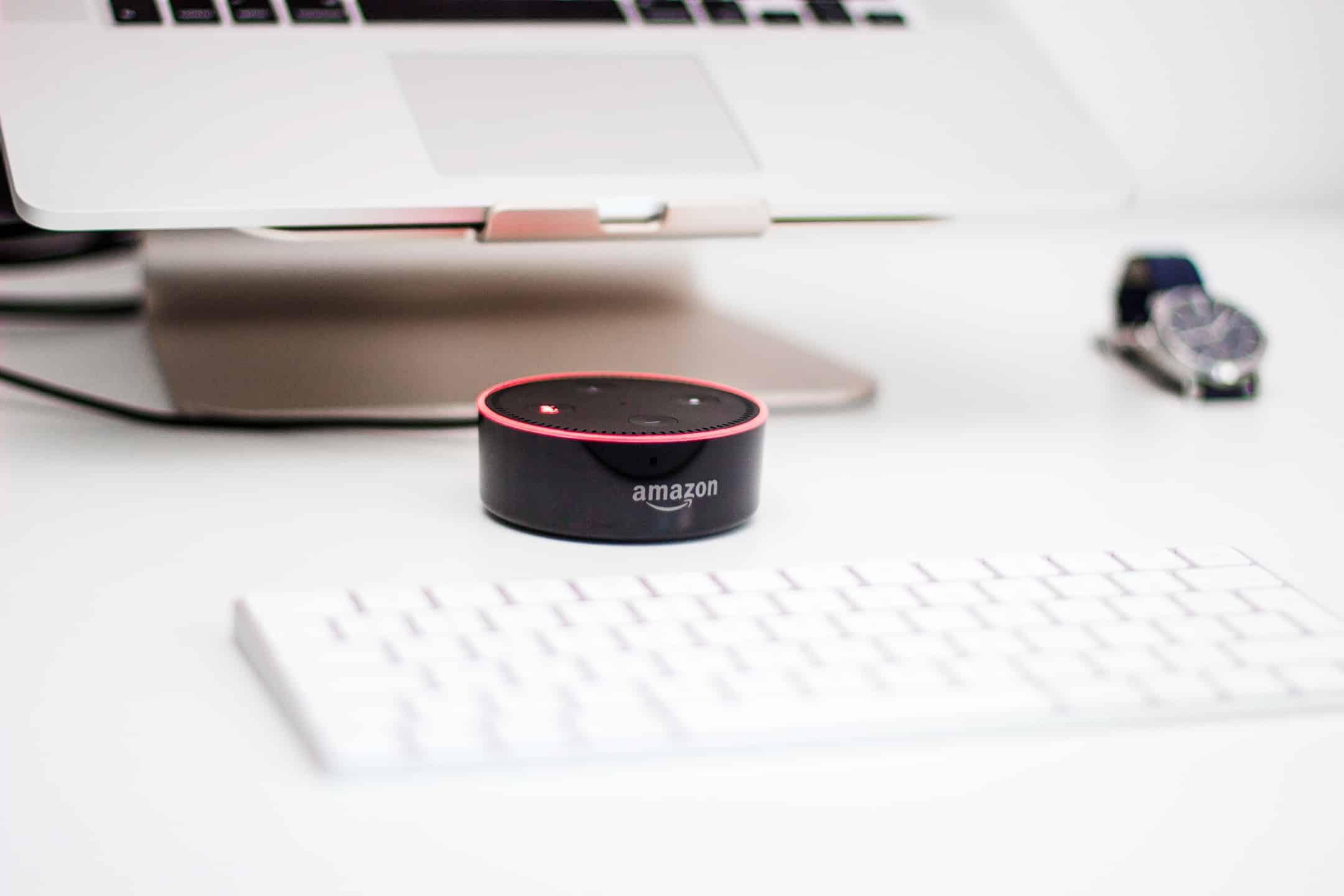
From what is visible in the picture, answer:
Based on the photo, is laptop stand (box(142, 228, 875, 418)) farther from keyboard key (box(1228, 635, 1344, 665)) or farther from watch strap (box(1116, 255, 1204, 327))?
keyboard key (box(1228, 635, 1344, 665))

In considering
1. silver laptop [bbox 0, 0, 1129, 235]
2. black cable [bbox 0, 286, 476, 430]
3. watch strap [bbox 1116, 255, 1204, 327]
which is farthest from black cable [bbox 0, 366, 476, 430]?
watch strap [bbox 1116, 255, 1204, 327]

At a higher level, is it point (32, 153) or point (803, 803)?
point (32, 153)

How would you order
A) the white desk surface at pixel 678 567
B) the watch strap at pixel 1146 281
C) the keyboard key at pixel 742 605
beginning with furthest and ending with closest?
the watch strap at pixel 1146 281 → the keyboard key at pixel 742 605 → the white desk surface at pixel 678 567

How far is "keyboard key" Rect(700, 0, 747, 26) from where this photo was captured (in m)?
0.71

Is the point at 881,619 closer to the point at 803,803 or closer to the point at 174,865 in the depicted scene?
the point at 803,803

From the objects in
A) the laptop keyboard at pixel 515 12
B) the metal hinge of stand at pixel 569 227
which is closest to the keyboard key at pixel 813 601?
the metal hinge of stand at pixel 569 227

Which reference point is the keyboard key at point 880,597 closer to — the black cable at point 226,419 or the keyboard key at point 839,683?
the keyboard key at point 839,683

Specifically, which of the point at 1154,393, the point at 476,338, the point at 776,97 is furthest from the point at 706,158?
the point at 1154,393

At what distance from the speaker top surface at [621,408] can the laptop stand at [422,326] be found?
0.27ft

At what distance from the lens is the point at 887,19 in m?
0.73

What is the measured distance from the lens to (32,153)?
550 mm

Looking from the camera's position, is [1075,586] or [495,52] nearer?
[1075,586]

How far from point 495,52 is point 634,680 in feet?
1.25

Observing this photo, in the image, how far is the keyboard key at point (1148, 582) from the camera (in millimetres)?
459
